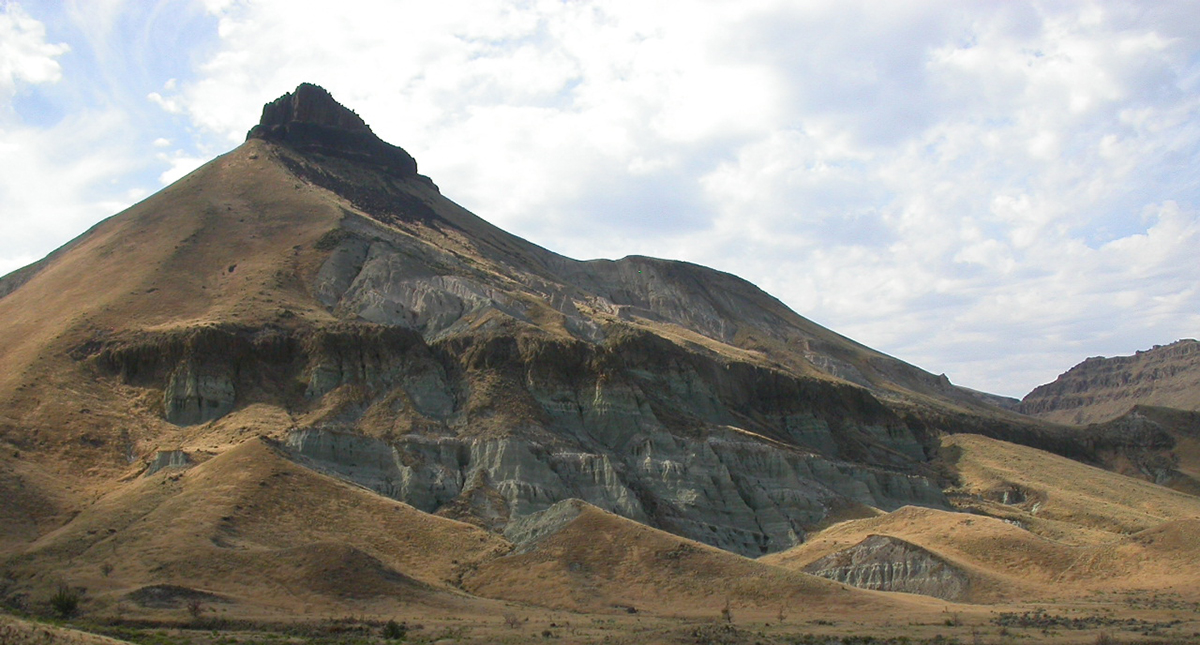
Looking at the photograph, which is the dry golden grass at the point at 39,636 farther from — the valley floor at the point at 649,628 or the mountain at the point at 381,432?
the mountain at the point at 381,432

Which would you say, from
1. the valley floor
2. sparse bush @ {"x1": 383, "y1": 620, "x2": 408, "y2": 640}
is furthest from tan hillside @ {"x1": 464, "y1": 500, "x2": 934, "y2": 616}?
sparse bush @ {"x1": 383, "y1": 620, "x2": 408, "y2": 640}

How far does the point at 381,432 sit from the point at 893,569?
41.9 metres

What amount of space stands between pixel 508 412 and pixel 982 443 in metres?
80.5

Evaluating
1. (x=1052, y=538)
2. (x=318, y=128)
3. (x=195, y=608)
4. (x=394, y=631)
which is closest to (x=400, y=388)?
(x=195, y=608)

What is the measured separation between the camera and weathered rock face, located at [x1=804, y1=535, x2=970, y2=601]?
82562 millimetres

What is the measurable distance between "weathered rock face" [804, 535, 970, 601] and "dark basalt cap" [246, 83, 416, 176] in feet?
403

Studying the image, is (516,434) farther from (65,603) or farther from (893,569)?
(65,603)

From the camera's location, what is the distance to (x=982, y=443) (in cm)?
15688

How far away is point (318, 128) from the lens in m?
188

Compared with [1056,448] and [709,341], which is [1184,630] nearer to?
[709,341]

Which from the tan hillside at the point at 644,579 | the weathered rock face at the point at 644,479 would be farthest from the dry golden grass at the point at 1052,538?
the tan hillside at the point at 644,579

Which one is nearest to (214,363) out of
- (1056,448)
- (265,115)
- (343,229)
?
(343,229)

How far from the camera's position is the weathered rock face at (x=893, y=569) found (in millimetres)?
82562

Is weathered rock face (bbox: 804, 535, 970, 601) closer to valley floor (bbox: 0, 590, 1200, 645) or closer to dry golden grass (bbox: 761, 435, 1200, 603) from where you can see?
dry golden grass (bbox: 761, 435, 1200, 603)
